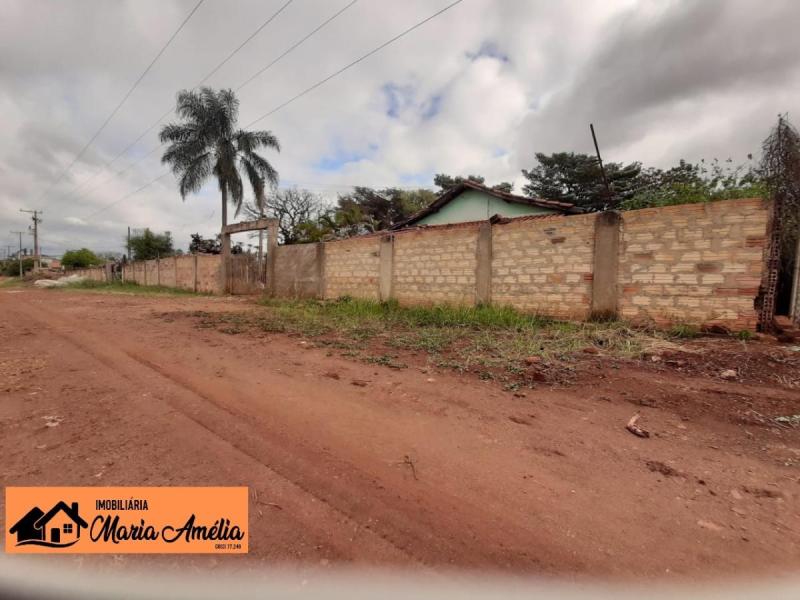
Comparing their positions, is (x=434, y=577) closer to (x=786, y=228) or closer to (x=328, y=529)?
(x=328, y=529)

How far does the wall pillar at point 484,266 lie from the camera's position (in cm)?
723

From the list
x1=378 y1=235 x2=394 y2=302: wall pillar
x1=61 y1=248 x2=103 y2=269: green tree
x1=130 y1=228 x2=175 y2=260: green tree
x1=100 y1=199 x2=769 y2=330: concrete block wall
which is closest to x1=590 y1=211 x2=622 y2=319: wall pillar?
x1=100 y1=199 x2=769 y2=330: concrete block wall

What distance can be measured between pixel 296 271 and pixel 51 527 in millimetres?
10770

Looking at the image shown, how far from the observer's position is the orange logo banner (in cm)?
149

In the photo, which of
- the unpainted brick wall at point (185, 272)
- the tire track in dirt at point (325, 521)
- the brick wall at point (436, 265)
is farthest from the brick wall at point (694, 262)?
the unpainted brick wall at point (185, 272)

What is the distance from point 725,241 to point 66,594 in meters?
7.16

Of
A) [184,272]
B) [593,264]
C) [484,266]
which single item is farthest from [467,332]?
[184,272]

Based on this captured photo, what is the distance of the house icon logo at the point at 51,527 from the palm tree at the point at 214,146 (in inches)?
703

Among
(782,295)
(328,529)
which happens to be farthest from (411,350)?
(782,295)

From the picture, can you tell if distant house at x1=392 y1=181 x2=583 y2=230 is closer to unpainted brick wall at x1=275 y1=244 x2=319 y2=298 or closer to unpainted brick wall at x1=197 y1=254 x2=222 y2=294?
unpainted brick wall at x1=275 y1=244 x2=319 y2=298

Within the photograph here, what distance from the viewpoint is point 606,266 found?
229 inches

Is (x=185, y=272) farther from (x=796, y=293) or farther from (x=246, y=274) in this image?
(x=796, y=293)

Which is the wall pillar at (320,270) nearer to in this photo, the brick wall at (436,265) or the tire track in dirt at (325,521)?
the brick wall at (436,265)

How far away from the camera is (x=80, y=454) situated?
2.08 meters
